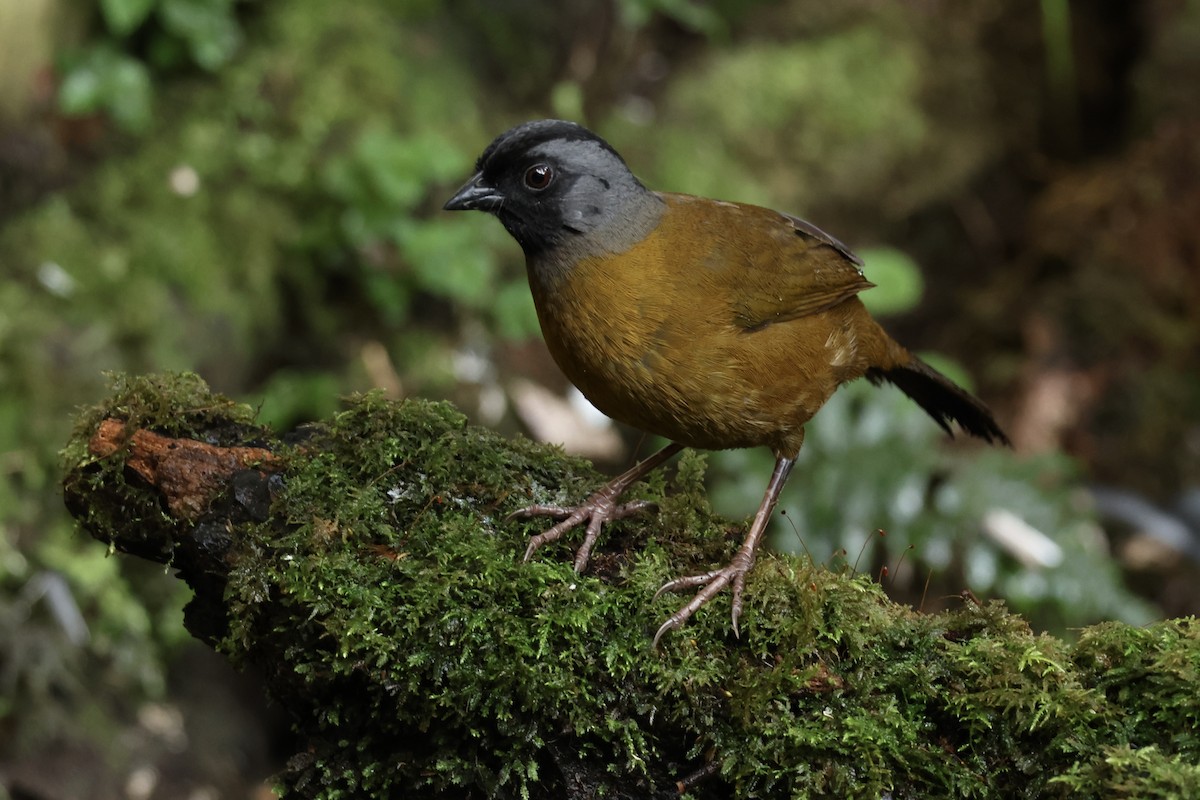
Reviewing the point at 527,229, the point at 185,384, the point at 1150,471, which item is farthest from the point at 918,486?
the point at 185,384

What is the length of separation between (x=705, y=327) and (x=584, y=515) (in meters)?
0.64

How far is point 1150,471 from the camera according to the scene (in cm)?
751

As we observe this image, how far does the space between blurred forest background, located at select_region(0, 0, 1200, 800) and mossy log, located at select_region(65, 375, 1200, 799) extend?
114 cm

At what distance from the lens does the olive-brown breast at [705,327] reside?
304 centimetres

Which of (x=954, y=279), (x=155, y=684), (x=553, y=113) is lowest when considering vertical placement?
(x=155, y=684)

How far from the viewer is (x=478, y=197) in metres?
3.31

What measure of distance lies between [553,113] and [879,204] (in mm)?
2759

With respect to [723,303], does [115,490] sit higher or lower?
lower

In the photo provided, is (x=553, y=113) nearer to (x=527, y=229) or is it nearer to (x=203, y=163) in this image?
(x=203, y=163)

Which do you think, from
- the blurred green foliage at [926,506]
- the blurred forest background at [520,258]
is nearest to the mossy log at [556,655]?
the blurred forest background at [520,258]

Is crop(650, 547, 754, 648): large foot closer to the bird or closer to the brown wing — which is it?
the bird

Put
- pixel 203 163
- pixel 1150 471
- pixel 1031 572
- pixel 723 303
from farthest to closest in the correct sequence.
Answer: pixel 1150 471 → pixel 203 163 → pixel 1031 572 → pixel 723 303

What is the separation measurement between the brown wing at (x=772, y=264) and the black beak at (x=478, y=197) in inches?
21.7

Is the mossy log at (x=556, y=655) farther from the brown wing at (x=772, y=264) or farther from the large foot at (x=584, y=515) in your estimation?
the brown wing at (x=772, y=264)
